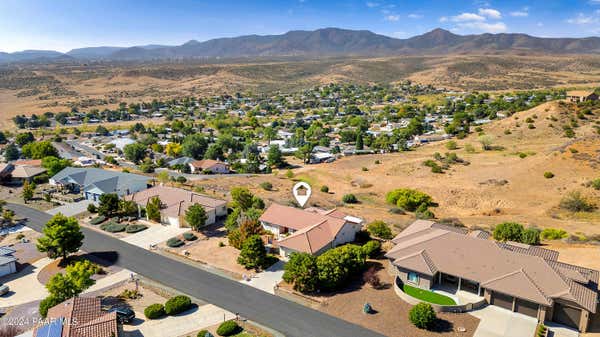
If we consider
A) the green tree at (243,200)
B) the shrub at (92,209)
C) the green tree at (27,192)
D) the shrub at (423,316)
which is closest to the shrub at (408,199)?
the green tree at (243,200)

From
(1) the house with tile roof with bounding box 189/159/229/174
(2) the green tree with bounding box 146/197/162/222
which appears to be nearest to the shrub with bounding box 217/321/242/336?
(2) the green tree with bounding box 146/197/162/222

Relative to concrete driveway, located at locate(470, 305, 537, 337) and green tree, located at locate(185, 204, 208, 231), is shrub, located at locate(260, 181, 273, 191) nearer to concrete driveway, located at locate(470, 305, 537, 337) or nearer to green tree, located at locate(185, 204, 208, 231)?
green tree, located at locate(185, 204, 208, 231)

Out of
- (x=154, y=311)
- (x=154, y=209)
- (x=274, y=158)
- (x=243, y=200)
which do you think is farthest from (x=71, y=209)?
(x=274, y=158)

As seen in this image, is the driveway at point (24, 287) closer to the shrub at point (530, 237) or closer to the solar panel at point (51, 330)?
the solar panel at point (51, 330)

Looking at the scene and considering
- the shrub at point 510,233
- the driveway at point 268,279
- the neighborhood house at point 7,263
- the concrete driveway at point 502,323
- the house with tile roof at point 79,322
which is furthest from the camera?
the shrub at point 510,233

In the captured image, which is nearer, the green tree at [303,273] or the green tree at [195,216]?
the green tree at [303,273]

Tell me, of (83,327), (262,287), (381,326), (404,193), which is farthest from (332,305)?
(404,193)

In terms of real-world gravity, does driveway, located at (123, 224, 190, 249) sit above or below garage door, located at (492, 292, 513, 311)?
below
